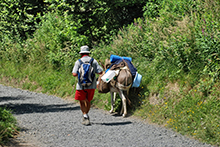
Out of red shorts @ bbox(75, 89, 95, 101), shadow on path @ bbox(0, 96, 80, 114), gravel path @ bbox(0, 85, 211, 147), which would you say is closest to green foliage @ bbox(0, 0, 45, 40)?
shadow on path @ bbox(0, 96, 80, 114)

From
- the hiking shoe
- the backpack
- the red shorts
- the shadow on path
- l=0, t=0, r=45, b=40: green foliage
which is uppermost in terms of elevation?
l=0, t=0, r=45, b=40: green foliage

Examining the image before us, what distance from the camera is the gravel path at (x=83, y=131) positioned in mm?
7277

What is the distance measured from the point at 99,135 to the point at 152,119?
75.9 inches

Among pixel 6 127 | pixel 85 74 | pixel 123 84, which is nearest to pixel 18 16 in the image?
pixel 123 84

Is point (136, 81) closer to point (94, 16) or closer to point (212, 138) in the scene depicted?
point (212, 138)

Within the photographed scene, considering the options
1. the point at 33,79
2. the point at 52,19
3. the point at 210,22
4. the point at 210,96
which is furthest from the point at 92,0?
the point at 210,96

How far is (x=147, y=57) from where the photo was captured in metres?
12.4

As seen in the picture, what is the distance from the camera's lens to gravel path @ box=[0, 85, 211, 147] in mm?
7277

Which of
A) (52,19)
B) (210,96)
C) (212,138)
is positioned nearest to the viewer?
(212,138)

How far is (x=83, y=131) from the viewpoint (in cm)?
843

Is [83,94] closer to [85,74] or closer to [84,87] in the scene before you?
[84,87]

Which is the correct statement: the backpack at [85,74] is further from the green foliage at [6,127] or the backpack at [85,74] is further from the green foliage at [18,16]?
the green foliage at [18,16]

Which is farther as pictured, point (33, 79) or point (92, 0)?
point (33, 79)

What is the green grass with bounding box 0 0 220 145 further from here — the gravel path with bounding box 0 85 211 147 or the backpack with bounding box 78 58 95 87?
the backpack with bounding box 78 58 95 87
